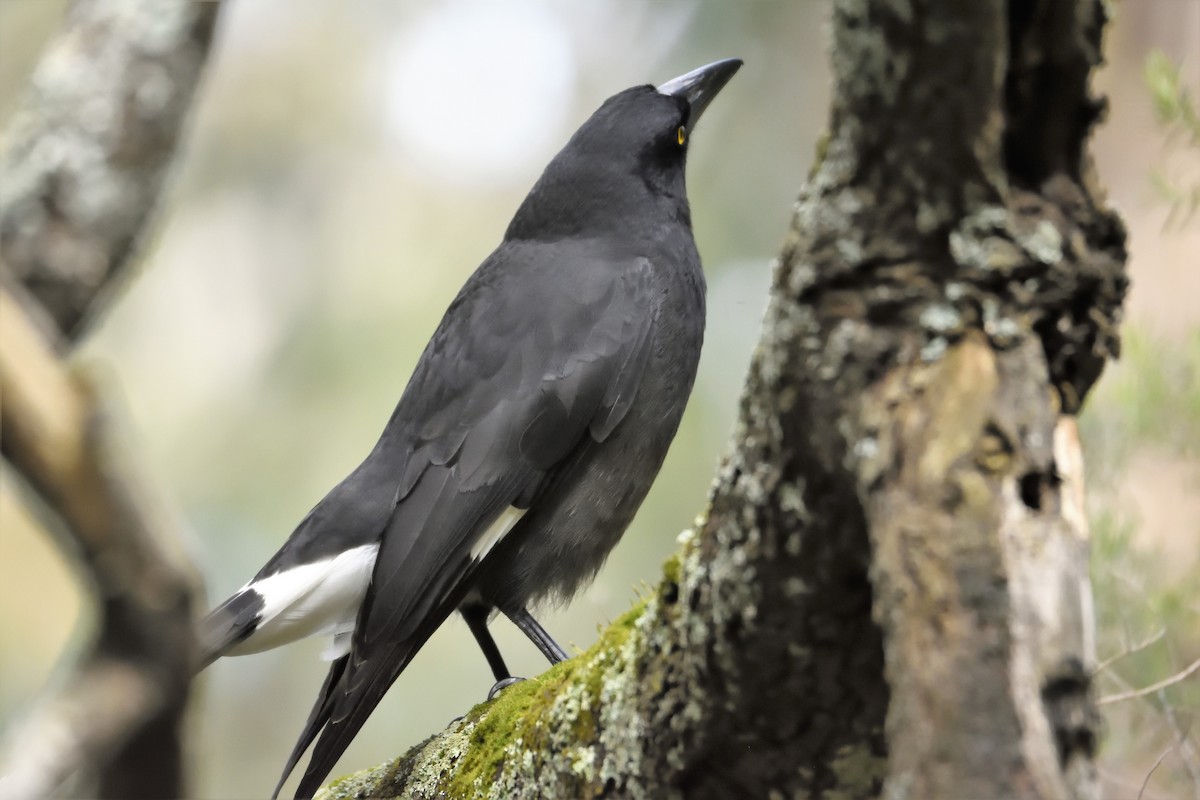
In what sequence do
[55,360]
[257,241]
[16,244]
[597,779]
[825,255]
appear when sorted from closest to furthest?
[55,360]
[16,244]
[825,255]
[597,779]
[257,241]

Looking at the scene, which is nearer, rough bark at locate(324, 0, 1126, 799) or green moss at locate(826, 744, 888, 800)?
rough bark at locate(324, 0, 1126, 799)

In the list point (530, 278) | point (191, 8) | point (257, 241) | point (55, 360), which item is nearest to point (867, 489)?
point (55, 360)

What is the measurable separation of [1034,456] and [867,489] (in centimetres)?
16

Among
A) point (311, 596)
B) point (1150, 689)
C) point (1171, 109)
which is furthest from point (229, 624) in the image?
point (1171, 109)

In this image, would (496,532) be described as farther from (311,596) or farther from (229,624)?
(229,624)

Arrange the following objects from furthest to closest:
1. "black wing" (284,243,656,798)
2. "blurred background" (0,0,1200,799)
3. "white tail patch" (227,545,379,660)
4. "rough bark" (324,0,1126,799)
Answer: "blurred background" (0,0,1200,799)
"white tail patch" (227,545,379,660)
"black wing" (284,243,656,798)
"rough bark" (324,0,1126,799)

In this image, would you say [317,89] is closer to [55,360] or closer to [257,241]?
[257,241]

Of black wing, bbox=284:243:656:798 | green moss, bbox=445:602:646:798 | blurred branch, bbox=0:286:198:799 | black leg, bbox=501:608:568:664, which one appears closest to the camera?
blurred branch, bbox=0:286:198:799

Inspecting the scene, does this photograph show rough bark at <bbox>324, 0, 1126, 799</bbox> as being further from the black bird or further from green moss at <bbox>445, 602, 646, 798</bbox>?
the black bird

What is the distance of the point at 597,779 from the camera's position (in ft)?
5.78

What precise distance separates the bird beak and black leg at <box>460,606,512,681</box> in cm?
148

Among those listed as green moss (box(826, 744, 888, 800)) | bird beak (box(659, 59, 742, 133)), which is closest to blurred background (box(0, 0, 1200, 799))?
bird beak (box(659, 59, 742, 133))

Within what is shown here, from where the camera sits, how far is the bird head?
3242 millimetres

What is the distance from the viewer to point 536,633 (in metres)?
2.90
